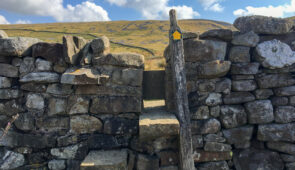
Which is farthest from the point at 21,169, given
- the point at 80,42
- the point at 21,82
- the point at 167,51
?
the point at 167,51

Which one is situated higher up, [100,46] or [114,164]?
[100,46]

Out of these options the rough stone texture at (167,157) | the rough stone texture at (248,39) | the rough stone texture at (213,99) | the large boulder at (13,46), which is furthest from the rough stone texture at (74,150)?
the rough stone texture at (248,39)

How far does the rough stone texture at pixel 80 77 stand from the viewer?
2805 mm

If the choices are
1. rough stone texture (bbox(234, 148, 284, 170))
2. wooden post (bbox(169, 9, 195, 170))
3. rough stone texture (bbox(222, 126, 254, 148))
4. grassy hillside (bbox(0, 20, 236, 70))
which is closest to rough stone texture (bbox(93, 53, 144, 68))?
wooden post (bbox(169, 9, 195, 170))

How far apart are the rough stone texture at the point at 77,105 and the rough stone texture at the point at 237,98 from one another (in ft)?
8.13

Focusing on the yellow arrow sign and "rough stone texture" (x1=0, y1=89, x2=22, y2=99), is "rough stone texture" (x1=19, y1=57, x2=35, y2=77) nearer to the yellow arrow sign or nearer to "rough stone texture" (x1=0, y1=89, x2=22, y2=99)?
"rough stone texture" (x1=0, y1=89, x2=22, y2=99)

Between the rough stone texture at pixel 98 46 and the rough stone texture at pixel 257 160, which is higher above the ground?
the rough stone texture at pixel 98 46

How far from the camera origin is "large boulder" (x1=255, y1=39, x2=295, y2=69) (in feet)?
10.4

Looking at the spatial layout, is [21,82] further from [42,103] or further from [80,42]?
[80,42]

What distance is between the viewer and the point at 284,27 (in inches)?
128

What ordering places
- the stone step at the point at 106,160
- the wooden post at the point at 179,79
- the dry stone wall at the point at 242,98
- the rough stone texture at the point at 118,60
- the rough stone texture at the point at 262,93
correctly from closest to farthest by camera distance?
the stone step at the point at 106,160 → the wooden post at the point at 179,79 → the rough stone texture at the point at 118,60 → the dry stone wall at the point at 242,98 → the rough stone texture at the point at 262,93

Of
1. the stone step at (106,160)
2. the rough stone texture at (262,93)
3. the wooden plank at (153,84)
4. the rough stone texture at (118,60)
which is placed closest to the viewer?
the stone step at (106,160)

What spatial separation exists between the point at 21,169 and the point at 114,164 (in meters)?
1.83

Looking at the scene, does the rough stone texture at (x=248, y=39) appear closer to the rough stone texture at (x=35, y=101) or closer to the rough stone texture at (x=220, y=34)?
the rough stone texture at (x=220, y=34)
